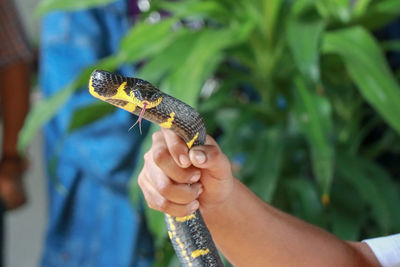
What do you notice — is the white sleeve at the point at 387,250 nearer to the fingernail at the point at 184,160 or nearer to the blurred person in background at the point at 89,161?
the fingernail at the point at 184,160

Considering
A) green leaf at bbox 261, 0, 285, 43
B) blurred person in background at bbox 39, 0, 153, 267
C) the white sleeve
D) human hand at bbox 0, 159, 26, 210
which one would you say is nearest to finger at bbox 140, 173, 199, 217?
the white sleeve

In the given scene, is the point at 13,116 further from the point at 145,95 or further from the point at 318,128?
the point at 145,95

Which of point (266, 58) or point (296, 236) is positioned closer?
point (296, 236)

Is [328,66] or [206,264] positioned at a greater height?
[206,264]

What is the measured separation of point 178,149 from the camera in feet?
1.38

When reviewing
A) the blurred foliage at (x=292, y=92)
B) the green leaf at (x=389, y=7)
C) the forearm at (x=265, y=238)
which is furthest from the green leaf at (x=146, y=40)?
the forearm at (x=265, y=238)

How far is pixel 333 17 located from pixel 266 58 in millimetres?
137

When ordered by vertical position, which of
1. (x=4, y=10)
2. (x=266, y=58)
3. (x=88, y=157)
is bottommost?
(x=88, y=157)

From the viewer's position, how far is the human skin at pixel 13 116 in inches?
52.0

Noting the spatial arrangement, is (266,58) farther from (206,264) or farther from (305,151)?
(206,264)

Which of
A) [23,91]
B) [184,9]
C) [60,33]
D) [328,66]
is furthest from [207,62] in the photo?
[23,91]

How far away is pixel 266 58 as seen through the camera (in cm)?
97

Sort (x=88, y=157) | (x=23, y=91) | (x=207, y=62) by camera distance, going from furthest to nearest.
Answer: (x=23, y=91), (x=88, y=157), (x=207, y=62)

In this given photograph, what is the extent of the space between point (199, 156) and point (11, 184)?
1.01 m
